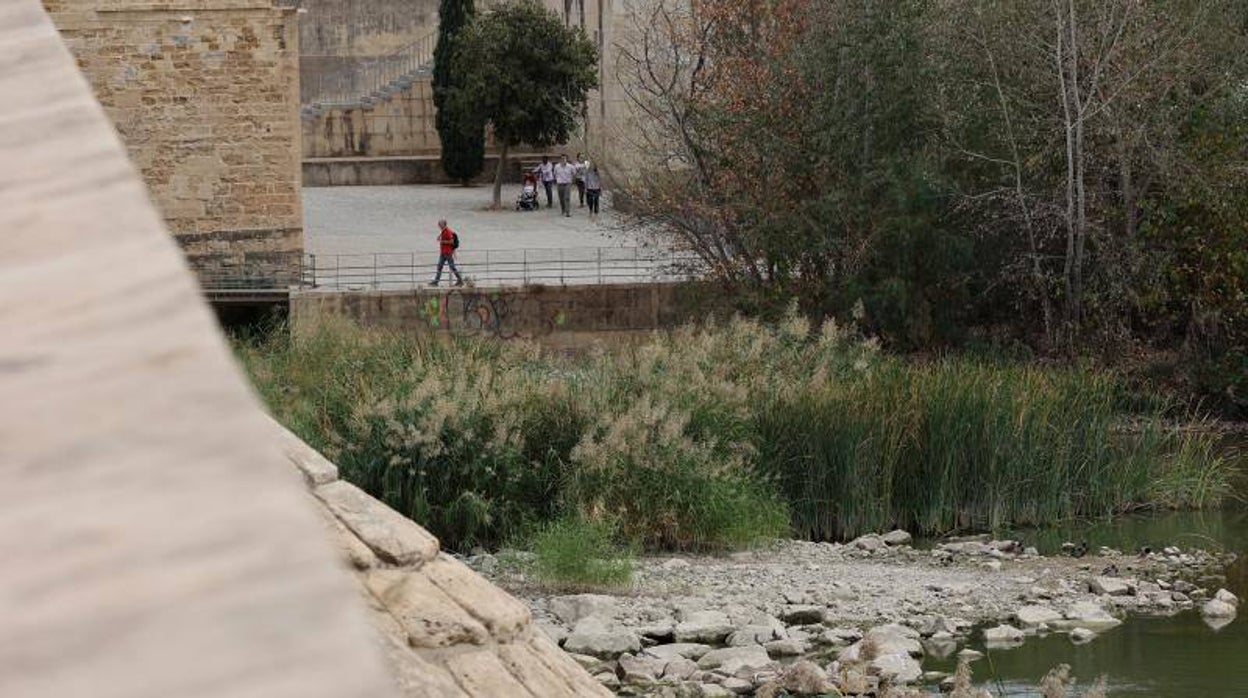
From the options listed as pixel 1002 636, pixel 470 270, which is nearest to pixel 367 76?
pixel 470 270

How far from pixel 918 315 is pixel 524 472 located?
30.1ft

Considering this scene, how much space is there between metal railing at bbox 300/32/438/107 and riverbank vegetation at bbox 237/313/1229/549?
2259 centimetres

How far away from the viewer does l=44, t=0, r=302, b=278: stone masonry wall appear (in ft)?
83.6

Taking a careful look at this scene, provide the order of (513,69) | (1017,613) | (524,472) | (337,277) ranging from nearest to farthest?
(1017,613) < (524,472) < (337,277) < (513,69)

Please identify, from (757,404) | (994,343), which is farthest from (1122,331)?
(757,404)

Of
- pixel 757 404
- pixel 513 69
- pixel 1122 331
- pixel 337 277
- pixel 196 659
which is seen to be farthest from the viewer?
pixel 513 69

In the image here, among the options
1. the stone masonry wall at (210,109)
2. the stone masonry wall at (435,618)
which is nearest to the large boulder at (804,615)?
the stone masonry wall at (435,618)

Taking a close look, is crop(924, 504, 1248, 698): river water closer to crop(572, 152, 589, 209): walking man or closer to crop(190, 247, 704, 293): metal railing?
crop(190, 247, 704, 293): metal railing

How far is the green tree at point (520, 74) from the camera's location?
36.2 metres

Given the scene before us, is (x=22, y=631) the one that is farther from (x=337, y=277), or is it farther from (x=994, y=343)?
(x=337, y=277)

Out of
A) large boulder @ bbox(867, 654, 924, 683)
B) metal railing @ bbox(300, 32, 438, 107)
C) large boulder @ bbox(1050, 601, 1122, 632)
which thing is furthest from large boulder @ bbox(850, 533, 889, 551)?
metal railing @ bbox(300, 32, 438, 107)

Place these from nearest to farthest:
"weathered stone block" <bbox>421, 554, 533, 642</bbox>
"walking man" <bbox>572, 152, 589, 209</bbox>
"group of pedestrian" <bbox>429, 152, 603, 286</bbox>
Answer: "weathered stone block" <bbox>421, 554, 533, 642</bbox> < "group of pedestrian" <bbox>429, 152, 603, 286</bbox> < "walking man" <bbox>572, 152, 589, 209</bbox>

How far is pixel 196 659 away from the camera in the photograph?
75cm

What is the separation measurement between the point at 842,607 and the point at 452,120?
82.8 feet
